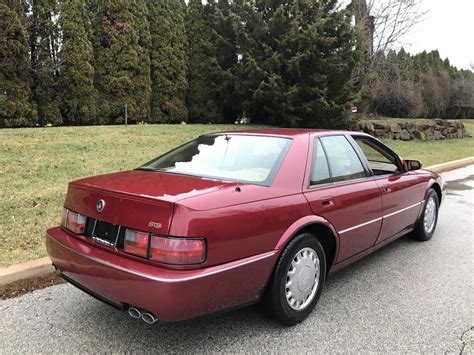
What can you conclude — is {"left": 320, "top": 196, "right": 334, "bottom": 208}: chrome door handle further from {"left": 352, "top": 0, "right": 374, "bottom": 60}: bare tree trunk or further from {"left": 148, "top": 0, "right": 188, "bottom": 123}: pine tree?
{"left": 352, "top": 0, "right": 374, "bottom": 60}: bare tree trunk

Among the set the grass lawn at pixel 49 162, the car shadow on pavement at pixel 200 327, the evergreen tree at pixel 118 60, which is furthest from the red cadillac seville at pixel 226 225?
the evergreen tree at pixel 118 60

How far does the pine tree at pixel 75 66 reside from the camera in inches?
453

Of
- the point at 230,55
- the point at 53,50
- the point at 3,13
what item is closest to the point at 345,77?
the point at 230,55

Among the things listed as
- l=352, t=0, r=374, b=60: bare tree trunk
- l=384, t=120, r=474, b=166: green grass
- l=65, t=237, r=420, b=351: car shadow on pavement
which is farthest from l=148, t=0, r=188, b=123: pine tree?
l=65, t=237, r=420, b=351: car shadow on pavement

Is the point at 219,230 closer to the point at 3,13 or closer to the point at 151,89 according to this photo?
the point at 3,13

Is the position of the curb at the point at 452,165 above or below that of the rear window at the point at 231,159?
below

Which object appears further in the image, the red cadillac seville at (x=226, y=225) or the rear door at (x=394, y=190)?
the rear door at (x=394, y=190)

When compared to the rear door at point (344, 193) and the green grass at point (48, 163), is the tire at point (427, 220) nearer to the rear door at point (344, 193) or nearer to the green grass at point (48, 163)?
the rear door at point (344, 193)

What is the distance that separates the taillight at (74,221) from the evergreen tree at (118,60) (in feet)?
32.9

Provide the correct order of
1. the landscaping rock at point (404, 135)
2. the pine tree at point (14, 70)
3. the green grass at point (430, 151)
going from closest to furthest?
1. the pine tree at point (14, 70)
2. the green grass at point (430, 151)
3. the landscaping rock at point (404, 135)

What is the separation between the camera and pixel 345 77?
1327cm

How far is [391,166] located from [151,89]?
1076 cm

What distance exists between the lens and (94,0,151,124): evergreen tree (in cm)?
1259

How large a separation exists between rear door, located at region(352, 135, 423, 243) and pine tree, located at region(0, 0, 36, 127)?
911cm
